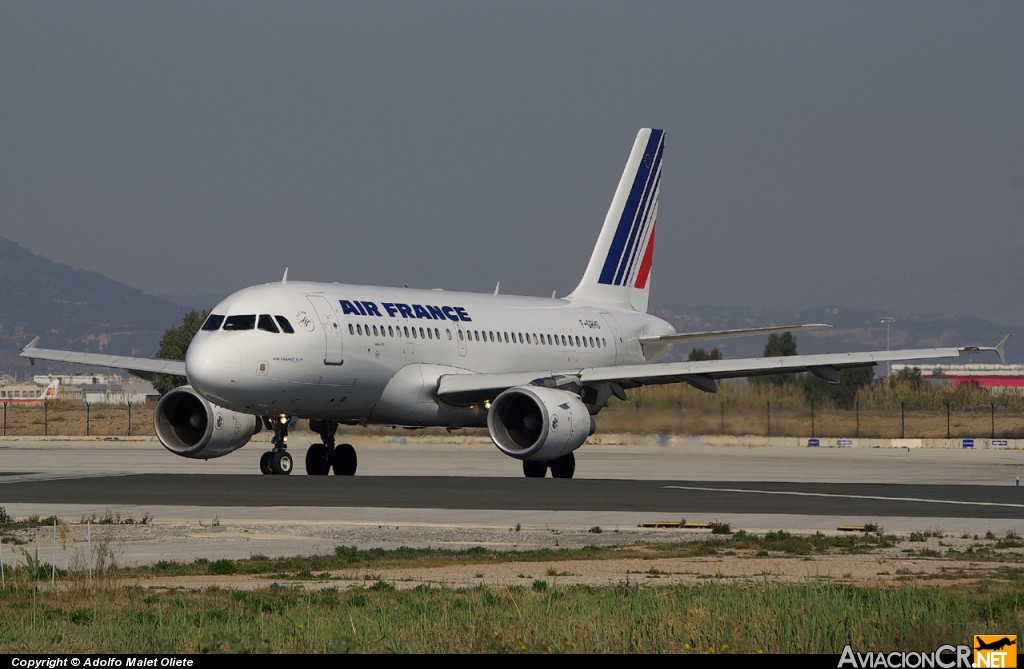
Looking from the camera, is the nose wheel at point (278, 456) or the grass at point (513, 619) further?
the nose wheel at point (278, 456)

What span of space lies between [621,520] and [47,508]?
9791 millimetres

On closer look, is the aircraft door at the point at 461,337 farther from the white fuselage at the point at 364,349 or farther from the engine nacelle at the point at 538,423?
the engine nacelle at the point at 538,423

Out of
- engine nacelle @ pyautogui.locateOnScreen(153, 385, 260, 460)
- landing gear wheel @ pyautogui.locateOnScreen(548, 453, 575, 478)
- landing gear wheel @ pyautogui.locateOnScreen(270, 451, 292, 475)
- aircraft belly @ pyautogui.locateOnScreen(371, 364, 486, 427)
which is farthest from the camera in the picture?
aircraft belly @ pyautogui.locateOnScreen(371, 364, 486, 427)

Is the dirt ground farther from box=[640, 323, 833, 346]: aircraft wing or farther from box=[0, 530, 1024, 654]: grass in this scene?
box=[640, 323, 833, 346]: aircraft wing

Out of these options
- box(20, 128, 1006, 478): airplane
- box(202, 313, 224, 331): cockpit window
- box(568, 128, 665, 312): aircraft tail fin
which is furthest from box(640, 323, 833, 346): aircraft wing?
box(202, 313, 224, 331): cockpit window

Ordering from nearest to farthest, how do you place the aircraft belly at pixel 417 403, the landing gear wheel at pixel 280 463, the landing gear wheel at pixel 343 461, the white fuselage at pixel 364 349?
the white fuselage at pixel 364 349 → the landing gear wheel at pixel 280 463 → the aircraft belly at pixel 417 403 → the landing gear wheel at pixel 343 461

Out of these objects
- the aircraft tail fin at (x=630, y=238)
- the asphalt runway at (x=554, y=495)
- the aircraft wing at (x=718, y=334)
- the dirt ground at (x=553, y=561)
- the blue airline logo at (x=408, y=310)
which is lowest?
the dirt ground at (x=553, y=561)

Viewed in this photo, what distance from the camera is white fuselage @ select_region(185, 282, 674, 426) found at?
37.7 metres

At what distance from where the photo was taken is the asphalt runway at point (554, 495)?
25562 mm

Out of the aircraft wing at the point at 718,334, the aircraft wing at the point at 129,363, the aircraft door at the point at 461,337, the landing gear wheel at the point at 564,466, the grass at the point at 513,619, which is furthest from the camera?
the aircraft wing at the point at 718,334

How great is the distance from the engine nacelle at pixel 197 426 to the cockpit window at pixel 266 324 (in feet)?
10.3

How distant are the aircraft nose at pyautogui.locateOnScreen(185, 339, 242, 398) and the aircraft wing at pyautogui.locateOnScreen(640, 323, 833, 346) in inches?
537

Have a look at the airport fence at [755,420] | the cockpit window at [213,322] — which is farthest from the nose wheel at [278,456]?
the airport fence at [755,420]

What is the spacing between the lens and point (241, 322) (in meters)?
38.3
